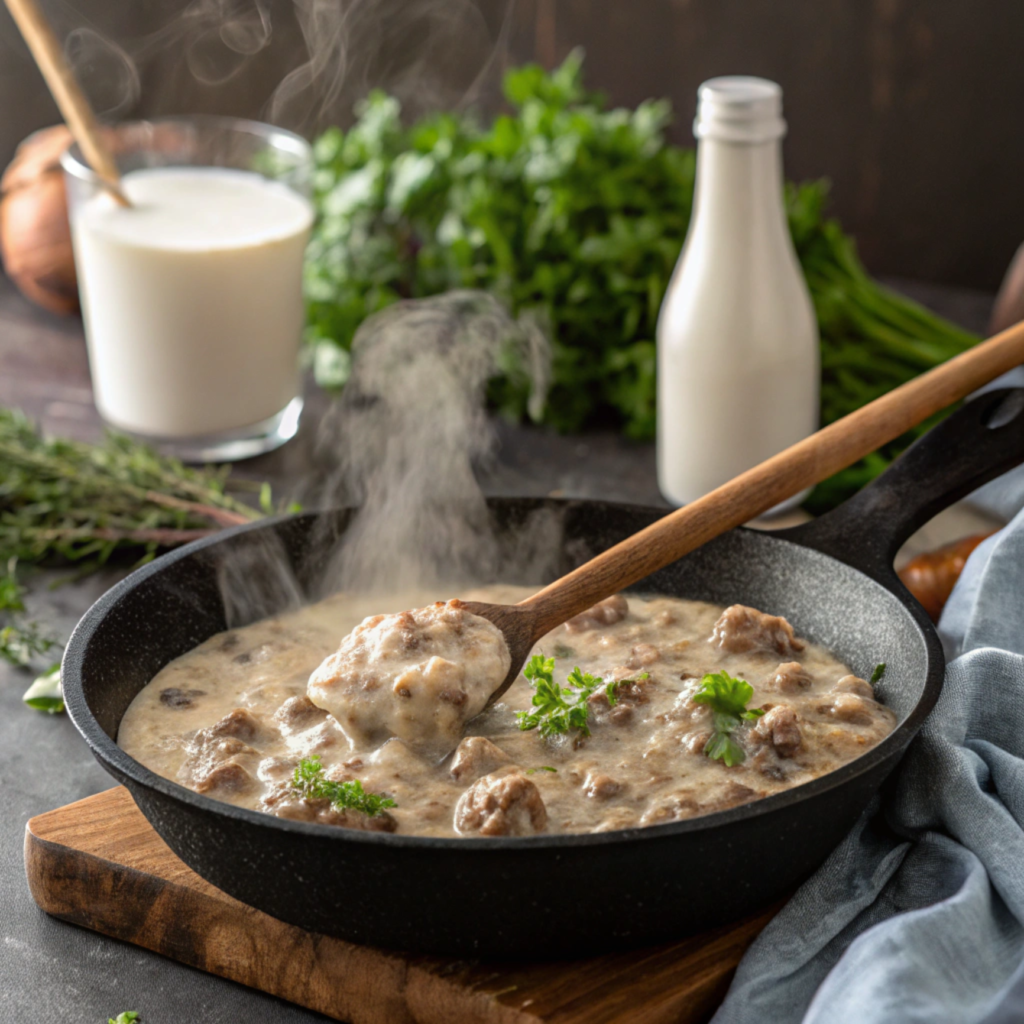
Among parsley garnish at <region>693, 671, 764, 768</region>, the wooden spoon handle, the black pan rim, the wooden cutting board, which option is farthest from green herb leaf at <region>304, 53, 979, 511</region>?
the wooden cutting board

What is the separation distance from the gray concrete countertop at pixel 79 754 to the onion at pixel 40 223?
161mm

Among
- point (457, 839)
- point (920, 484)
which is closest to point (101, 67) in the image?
point (920, 484)

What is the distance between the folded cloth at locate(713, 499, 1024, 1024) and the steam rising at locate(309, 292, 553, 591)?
827 mm

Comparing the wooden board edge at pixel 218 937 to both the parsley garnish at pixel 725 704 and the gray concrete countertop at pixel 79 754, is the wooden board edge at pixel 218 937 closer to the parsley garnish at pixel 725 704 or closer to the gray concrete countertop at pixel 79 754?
the gray concrete countertop at pixel 79 754

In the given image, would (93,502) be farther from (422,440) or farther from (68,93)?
(68,93)

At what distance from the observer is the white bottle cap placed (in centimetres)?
268

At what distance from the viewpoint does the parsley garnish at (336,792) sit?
1.64m

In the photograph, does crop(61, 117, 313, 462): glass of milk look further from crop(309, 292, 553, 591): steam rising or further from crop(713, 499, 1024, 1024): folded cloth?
crop(713, 499, 1024, 1024): folded cloth

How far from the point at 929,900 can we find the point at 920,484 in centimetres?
75

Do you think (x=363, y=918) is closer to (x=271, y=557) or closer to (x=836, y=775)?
(x=836, y=775)

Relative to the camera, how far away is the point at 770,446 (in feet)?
9.58

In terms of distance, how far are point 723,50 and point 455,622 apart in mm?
3112

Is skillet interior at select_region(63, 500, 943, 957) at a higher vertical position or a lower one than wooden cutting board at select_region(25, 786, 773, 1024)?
higher

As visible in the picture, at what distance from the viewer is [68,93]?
3.06 meters
